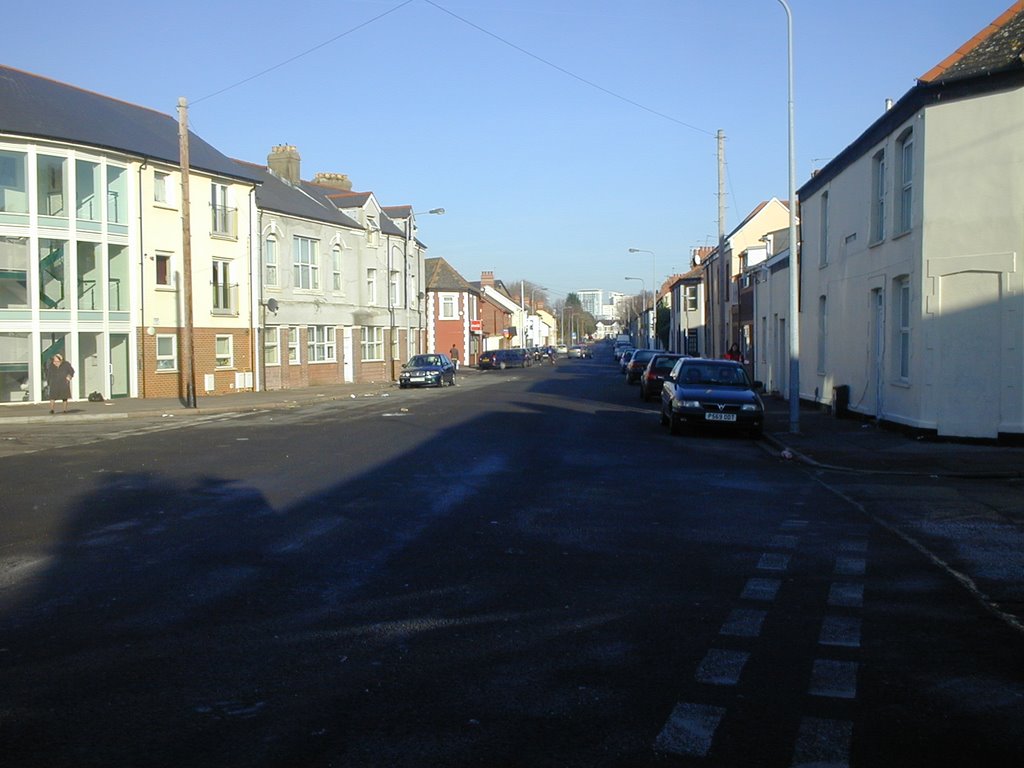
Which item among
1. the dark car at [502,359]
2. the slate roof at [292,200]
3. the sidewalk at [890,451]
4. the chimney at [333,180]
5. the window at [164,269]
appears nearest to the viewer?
the sidewalk at [890,451]

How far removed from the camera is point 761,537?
9328mm

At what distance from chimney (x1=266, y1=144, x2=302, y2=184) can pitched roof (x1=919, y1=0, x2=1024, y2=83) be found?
35.9 m

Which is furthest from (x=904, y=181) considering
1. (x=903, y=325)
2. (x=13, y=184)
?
(x=13, y=184)

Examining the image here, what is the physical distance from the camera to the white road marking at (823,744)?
13.6 feet

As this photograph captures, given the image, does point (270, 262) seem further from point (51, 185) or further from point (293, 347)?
point (51, 185)

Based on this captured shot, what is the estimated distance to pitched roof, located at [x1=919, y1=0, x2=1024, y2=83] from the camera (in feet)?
54.0

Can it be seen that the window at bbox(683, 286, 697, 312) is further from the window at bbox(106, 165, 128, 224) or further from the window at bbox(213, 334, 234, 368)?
the window at bbox(106, 165, 128, 224)

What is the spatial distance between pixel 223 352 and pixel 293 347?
534 cm

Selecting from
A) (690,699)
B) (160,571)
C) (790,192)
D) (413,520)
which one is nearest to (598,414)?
(790,192)

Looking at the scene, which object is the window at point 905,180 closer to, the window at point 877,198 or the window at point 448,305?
the window at point 877,198

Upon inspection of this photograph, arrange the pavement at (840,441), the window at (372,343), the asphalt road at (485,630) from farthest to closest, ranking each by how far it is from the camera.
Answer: the window at (372,343)
the pavement at (840,441)
the asphalt road at (485,630)

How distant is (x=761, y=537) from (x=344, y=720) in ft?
18.6

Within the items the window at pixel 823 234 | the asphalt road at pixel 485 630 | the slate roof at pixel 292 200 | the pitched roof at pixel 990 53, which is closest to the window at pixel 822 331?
the window at pixel 823 234

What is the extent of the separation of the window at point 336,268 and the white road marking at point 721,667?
42865mm
